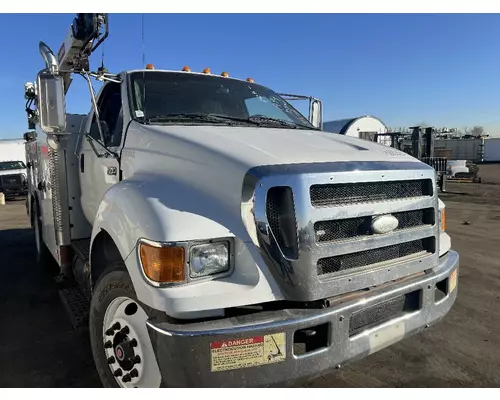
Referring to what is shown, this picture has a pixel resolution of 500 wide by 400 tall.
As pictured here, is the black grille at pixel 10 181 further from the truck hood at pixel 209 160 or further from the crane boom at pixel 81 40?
the truck hood at pixel 209 160

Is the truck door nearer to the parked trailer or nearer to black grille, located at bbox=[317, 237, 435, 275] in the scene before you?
black grille, located at bbox=[317, 237, 435, 275]

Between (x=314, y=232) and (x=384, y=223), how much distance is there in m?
0.55

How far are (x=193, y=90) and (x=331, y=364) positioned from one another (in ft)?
8.54

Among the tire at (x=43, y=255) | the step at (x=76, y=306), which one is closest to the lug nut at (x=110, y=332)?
the step at (x=76, y=306)

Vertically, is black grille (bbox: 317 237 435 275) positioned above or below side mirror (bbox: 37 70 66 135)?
below

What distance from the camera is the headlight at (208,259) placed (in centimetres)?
222

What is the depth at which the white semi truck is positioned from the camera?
7.12 feet

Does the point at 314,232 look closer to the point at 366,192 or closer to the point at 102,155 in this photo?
the point at 366,192

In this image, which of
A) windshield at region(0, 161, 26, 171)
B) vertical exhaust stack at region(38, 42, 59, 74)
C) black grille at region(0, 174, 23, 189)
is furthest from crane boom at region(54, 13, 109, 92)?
windshield at region(0, 161, 26, 171)

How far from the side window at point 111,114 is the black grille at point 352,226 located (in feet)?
6.62

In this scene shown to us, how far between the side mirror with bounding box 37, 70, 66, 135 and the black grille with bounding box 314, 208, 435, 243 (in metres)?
2.38

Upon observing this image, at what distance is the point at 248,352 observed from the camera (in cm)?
213

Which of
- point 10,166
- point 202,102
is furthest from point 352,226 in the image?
point 10,166

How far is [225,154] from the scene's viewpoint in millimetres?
2605
